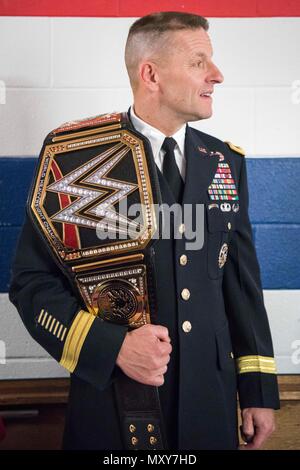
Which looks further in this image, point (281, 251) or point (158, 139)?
point (281, 251)

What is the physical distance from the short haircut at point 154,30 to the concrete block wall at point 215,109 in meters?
0.20

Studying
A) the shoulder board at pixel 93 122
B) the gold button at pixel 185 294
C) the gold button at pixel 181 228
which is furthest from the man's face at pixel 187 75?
the gold button at pixel 185 294

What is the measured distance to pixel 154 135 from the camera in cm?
116

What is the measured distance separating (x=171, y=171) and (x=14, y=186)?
49cm

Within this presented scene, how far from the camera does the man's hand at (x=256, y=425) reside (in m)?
1.17

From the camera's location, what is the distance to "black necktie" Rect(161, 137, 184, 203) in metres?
1.15

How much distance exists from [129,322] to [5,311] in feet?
1.60

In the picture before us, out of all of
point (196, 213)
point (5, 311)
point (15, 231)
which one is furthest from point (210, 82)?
point (5, 311)

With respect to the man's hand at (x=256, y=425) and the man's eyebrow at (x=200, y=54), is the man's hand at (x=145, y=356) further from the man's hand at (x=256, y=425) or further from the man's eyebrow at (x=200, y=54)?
the man's eyebrow at (x=200, y=54)

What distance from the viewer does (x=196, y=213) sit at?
1146 millimetres

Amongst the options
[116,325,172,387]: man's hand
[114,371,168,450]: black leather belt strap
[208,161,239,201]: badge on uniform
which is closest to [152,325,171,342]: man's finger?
[116,325,172,387]: man's hand

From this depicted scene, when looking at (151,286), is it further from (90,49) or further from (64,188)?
(90,49)

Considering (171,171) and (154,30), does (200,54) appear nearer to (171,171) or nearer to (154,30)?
(154,30)

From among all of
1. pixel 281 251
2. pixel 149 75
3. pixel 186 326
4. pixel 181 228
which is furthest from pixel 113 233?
pixel 281 251
